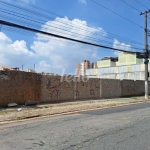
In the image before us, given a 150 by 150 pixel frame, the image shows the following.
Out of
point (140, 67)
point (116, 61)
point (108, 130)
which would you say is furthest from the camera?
point (116, 61)

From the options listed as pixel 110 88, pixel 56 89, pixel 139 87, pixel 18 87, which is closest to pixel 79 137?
pixel 18 87

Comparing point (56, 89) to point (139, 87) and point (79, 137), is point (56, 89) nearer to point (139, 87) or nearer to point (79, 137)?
point (79, 137)

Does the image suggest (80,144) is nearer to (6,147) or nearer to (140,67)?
(6,147)

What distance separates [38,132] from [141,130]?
11.5 feet

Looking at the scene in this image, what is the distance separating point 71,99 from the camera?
20.0 m

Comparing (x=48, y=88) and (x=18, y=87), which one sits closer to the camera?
(x=18, y=87)

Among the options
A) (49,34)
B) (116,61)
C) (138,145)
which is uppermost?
(116,61)

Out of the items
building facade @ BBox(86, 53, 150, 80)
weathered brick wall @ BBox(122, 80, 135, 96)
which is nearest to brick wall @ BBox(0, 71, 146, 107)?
weathered brick wall @ BBox(122, 80, 135, 96)

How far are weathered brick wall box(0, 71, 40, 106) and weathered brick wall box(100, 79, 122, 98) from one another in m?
9.14

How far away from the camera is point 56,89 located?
1836 cm

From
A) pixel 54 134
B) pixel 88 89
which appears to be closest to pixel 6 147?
pixel 54 134

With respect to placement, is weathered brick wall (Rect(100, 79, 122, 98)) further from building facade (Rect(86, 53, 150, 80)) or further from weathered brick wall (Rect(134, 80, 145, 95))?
building facade (Rect(86, 53, 150, 80))

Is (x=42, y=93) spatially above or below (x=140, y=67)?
below

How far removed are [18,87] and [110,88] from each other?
42.1ft
